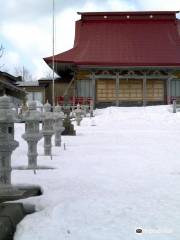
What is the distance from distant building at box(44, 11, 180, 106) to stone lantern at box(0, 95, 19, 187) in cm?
2694

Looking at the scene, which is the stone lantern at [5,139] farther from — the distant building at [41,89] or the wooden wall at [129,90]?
the distant building at [41,89]

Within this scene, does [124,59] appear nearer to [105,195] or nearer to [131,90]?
[131,90]

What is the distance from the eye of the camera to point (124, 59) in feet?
111

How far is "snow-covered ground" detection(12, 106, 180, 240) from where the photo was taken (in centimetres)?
472

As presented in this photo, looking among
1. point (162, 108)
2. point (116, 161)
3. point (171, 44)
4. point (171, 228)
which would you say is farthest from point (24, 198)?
point (171, 44)

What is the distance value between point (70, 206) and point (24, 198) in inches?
25.9

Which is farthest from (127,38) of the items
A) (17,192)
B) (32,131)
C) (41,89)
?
(17,192)

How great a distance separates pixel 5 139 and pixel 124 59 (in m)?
28.5

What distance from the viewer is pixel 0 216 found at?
4.79m

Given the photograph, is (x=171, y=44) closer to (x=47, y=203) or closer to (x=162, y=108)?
(x=162, y=108)

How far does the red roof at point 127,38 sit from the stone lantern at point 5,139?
90.8 feet

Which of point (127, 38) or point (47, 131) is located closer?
point (47, 131)

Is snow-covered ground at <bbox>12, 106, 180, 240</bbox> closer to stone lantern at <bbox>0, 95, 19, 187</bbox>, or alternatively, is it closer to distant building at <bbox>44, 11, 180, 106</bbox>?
stone lantern at <bbox>0, 95, 19, 187</bbox>

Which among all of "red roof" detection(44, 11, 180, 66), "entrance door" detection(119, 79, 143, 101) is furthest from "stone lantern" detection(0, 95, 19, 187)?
"entrance door" detection(119, 79, 143, 101)
